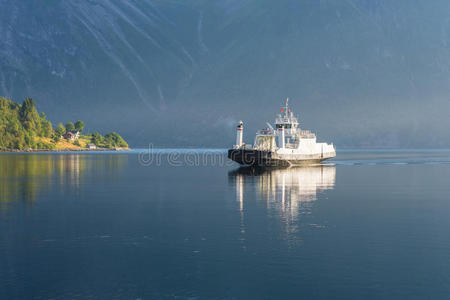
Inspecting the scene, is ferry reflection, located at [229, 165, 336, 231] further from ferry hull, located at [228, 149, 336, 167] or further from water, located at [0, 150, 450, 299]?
ferry hull, located at [228, 149, 336, 167]

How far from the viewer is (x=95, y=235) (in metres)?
41.0

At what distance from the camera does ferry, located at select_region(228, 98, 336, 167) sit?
133125mm

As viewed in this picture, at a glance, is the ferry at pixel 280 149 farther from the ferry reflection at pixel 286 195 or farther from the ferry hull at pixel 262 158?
the ferry reflection at pixel 286 195

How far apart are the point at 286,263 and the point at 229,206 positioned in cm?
2821

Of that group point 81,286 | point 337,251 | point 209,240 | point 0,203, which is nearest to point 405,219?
point 337,251

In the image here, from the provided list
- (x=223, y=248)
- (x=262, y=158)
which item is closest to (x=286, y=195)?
(x=223, y=248)

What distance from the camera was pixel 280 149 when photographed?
440 feet

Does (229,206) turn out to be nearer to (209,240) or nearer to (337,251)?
(209,240)

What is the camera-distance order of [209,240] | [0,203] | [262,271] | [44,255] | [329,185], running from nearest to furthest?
[262,271], [44,255], [209,240], [0,203], [329,185]

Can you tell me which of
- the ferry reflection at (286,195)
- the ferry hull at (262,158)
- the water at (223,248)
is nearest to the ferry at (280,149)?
the ferry hull at (262,158)

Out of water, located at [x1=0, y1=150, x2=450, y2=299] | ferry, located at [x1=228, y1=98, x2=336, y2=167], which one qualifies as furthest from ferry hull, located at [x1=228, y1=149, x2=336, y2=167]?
water, located at [x1=0, y1=150, x2=450, y2=299]

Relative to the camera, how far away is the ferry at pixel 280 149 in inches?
5241

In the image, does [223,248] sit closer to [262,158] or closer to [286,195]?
[286,195]

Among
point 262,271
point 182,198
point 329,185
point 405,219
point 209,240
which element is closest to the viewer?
point 262,271
